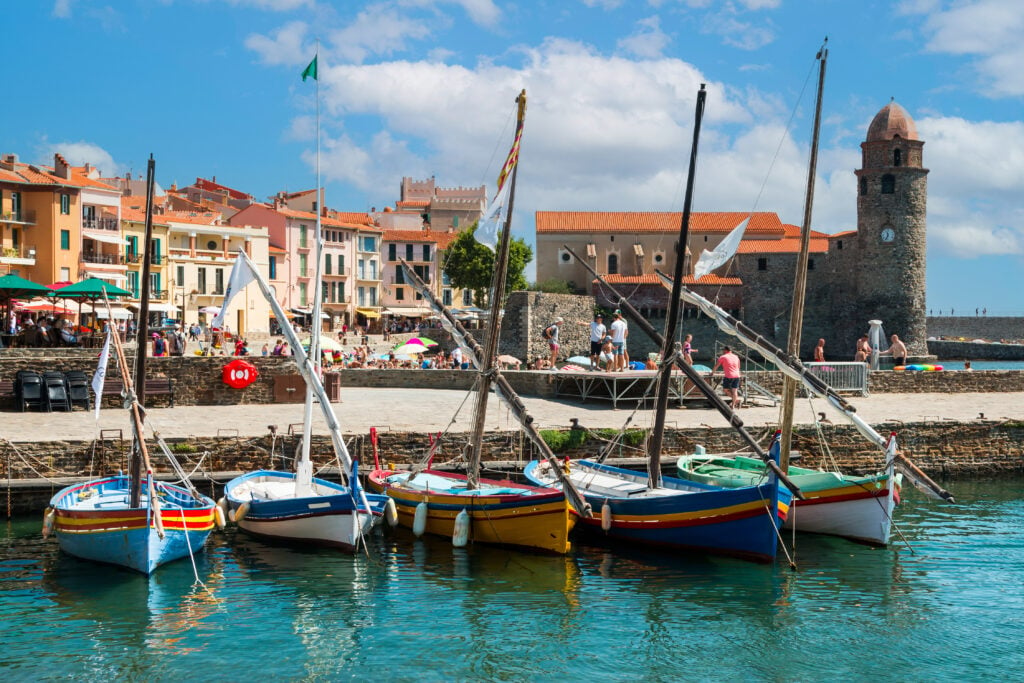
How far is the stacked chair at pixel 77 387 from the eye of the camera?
84.0 ft

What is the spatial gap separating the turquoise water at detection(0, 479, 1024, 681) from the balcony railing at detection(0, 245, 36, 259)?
3635cm

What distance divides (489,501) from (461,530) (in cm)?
75

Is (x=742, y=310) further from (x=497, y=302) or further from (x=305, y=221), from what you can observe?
(x=497, y=302)

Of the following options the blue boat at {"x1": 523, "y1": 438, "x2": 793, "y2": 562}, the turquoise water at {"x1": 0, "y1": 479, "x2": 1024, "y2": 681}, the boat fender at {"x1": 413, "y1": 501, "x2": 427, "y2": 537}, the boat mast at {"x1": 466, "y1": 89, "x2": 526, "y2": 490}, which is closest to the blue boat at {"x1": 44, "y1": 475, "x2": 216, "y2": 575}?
the turquoise water at {"x1": 0, "y1": 479, "x2": 1024, "y2": 681}

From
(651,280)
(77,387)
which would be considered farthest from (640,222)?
(77,387)

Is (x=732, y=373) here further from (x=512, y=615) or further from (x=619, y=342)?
(x=512, y=615)

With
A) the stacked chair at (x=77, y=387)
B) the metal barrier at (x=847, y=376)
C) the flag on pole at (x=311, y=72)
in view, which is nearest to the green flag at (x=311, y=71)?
the flag on pole at (x=311, y=72)

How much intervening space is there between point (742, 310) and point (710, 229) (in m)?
8.86

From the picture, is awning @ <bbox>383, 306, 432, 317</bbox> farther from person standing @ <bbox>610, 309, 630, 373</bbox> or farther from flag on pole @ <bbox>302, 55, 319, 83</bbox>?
flag on pole @ <bbox>302, 55, 319, 83</bbox>

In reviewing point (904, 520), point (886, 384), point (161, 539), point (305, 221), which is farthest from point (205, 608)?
point (305, 221)

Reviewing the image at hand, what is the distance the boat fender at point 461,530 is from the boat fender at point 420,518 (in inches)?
28.7

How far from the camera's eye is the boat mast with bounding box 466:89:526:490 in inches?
726

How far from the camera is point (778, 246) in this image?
8038 centimetres

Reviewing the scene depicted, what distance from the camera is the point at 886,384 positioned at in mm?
32688
